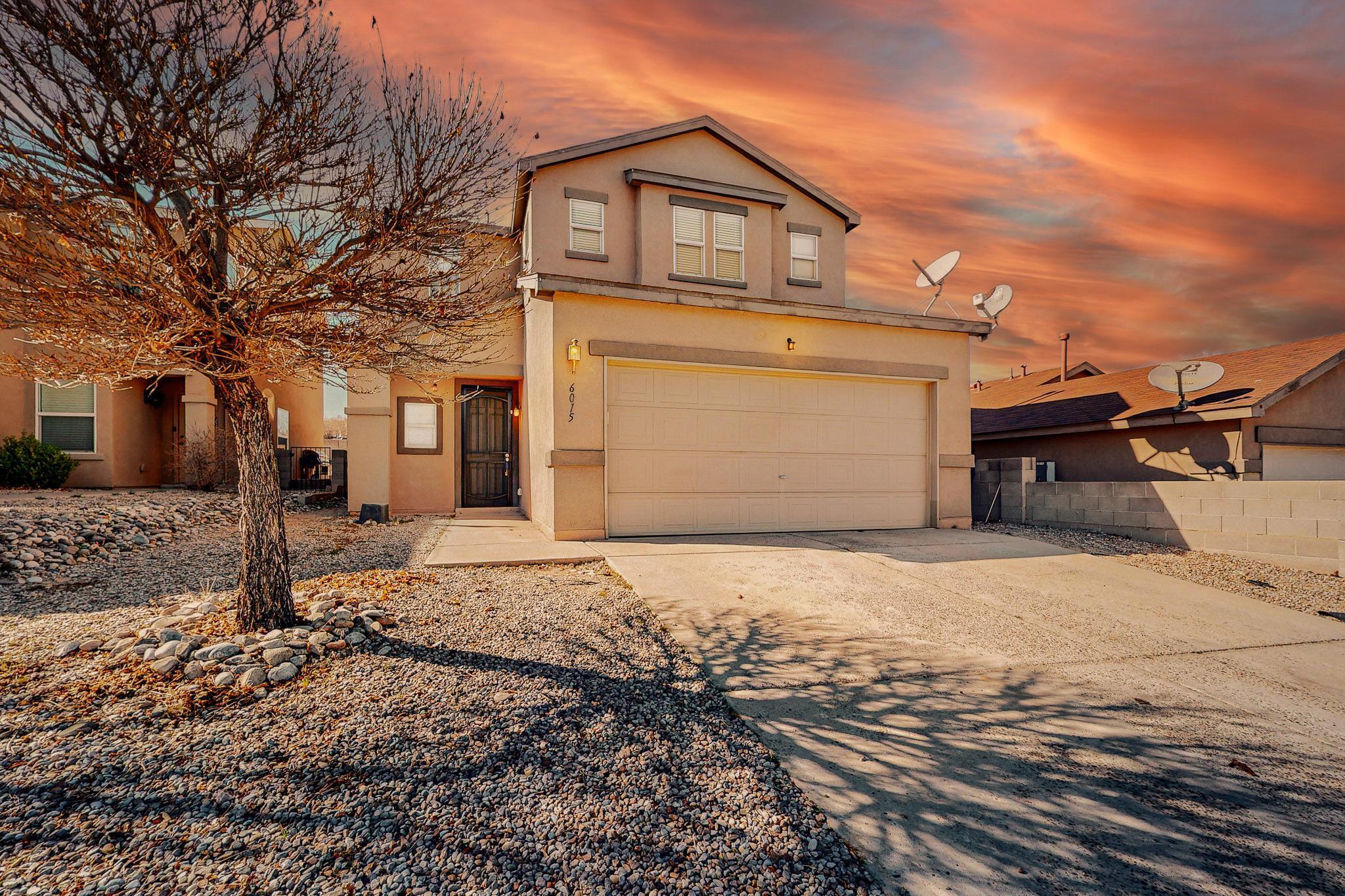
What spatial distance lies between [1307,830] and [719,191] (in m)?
11.0

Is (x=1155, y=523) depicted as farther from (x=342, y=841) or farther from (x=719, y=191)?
(x=342, y=841)

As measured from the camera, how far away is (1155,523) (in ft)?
28.3

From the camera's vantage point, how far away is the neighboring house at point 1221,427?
9.92 metres

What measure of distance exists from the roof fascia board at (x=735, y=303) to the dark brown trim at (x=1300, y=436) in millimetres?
5300

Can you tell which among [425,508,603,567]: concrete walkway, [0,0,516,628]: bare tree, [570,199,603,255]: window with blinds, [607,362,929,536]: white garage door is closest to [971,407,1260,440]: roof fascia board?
[607,362,929,536]: white garage door

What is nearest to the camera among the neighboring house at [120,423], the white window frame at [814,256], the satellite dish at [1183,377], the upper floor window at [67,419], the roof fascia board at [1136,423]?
the roof fascia board at [1136,423]

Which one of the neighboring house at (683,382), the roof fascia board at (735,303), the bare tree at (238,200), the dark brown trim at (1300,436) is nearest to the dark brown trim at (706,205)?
the neighboring house at (683,382)

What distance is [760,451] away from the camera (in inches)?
333

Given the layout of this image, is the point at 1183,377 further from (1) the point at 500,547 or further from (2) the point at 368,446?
(2) the point at 368,446

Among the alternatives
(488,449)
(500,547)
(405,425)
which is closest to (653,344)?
(500,547)

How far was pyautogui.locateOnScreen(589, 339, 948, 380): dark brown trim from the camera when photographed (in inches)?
303

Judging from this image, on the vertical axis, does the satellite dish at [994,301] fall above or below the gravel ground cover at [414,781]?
above

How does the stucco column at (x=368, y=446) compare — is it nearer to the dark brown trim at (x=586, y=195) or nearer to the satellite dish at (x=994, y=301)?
the dark brown trim at (x=586, y=195)

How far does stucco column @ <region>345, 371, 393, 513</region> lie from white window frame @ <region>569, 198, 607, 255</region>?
4392mm
